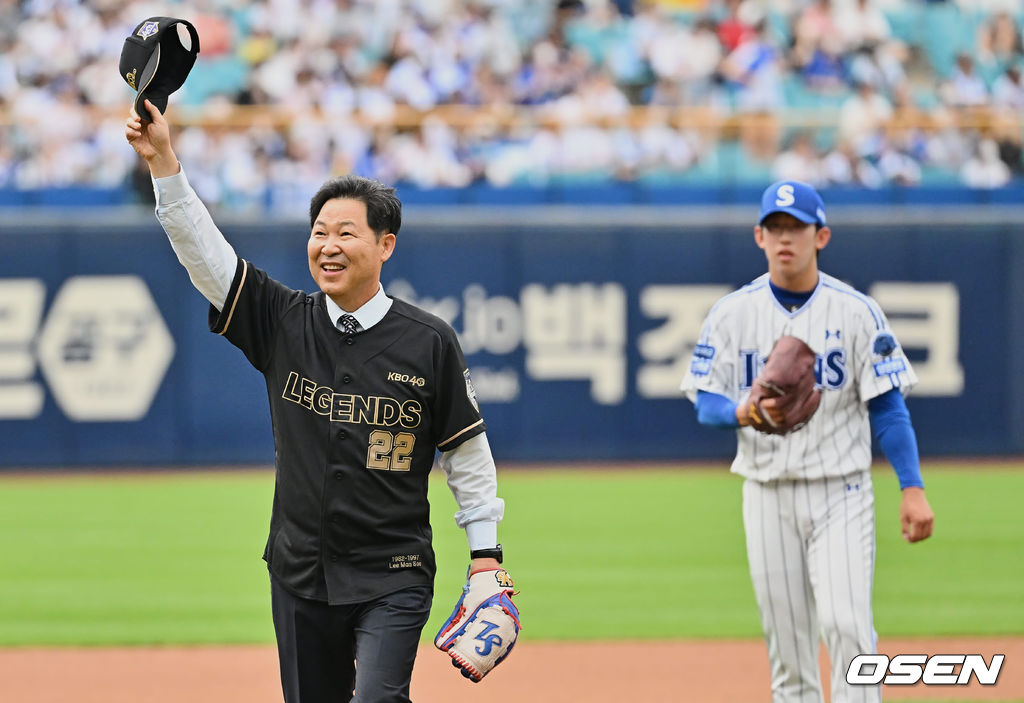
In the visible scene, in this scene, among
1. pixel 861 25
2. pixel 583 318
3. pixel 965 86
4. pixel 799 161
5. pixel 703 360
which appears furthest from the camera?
pixel 861 25

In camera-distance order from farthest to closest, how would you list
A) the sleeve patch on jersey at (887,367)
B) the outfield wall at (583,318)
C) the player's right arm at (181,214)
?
the outfield wall at (583,318)
the sleeve patch on jersey at (887,367)
the player's right arm at (181,214)

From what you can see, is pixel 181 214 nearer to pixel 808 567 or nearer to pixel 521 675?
pixel 808 567

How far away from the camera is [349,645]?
167 inches

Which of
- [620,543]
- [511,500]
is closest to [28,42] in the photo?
[511,500]

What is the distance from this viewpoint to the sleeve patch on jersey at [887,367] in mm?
5145

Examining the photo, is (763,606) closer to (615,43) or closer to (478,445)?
(478,445)

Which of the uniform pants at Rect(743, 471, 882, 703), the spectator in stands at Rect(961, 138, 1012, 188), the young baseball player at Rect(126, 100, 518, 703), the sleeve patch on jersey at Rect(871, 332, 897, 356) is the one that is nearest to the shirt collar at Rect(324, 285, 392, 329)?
the young baseball player at Rect(126, 100, 518, 703)

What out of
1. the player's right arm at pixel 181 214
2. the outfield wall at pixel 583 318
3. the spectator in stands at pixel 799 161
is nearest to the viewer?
the player's right arm at pixel 181 214

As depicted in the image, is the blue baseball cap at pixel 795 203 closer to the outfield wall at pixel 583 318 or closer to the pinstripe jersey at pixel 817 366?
the pinstripe jersey at pixel 817 366

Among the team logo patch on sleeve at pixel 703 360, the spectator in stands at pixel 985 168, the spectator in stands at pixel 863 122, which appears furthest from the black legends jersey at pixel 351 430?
the spectator in stands at pixel 985 168

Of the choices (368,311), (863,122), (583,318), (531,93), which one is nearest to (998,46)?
(863,122)

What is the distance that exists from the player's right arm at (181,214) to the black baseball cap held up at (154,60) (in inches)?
2.2

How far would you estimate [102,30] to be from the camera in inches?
692

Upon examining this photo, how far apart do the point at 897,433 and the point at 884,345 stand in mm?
312
